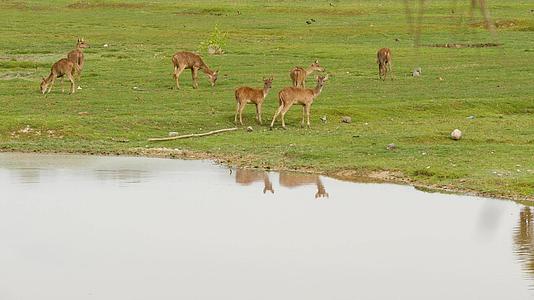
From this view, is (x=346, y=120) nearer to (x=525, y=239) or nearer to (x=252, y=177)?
(x=252, y=177)

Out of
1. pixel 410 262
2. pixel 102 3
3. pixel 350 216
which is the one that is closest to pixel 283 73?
pixel 350 216

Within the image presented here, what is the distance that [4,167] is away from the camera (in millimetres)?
17125

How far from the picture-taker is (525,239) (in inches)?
488

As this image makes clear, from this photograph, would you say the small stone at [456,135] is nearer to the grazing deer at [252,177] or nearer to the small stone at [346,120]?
the small stone at [346,120]

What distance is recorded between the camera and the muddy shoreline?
1529 centimetres

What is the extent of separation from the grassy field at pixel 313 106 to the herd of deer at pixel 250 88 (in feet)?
1.11

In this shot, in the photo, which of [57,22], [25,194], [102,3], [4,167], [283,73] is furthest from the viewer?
[102,3]

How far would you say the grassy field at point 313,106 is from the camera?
17.4 metres

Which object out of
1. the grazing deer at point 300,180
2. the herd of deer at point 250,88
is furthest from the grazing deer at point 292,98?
the grazing deer at point 300,180

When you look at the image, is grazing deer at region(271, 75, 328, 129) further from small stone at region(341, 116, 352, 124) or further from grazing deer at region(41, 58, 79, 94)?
grazing deer at region(41, 58, 79, 94)

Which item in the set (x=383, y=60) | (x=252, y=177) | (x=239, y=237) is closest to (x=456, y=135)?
(x=252, y=177)

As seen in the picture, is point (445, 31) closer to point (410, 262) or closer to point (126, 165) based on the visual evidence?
point (126, 165)

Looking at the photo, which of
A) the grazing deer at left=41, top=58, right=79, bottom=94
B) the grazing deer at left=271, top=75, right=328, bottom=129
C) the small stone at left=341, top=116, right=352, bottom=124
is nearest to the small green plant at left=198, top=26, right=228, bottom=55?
the grazing deer at left=41, top=58, right=79, bottom=94

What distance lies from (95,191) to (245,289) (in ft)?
19.0
